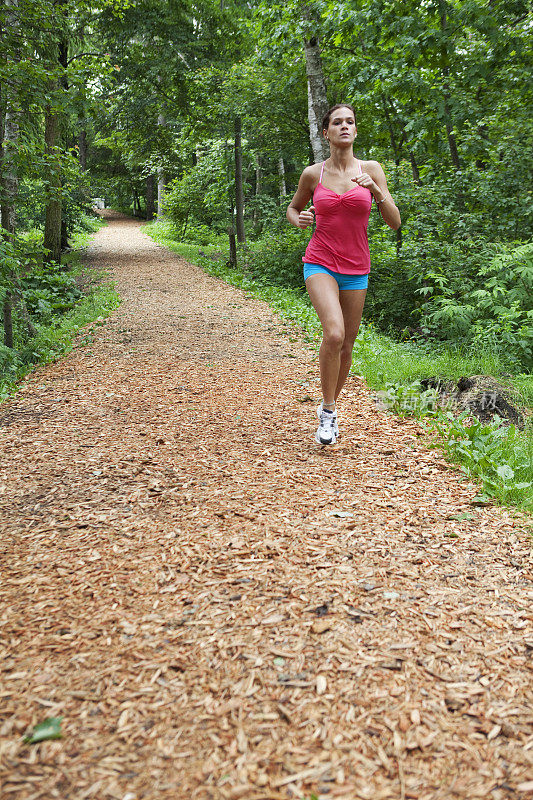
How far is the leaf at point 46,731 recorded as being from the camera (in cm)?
172

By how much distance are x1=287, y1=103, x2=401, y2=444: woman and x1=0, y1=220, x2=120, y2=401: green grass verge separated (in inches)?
143

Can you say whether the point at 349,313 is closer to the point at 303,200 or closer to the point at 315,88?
the point at 303,200

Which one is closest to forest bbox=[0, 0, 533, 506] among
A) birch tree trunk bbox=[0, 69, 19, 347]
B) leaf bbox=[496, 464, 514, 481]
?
birch tree trunk bbox=[0, 69, 19, 347]

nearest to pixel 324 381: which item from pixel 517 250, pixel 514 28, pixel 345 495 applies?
pixel 345 495

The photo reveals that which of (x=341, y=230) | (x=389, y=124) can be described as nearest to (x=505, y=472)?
(x=341, y=230)

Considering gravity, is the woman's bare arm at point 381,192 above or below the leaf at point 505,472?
above

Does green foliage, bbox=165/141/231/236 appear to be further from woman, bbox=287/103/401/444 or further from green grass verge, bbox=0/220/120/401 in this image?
woman, bbox=287/103/401/444

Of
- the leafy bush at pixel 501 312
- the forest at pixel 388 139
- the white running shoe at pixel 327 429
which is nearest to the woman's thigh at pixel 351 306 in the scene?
the white running shoe at pixel 327 429

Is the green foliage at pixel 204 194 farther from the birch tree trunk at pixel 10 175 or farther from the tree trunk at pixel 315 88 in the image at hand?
the birch tree trunk at pixel 10 175

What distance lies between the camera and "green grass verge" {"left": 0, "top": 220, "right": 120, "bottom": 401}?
6562 mm

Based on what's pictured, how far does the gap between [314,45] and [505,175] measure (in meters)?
4.44

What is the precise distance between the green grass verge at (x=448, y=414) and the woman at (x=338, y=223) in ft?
3.62

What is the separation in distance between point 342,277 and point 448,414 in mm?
1466

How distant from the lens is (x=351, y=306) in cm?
392
